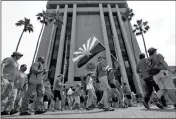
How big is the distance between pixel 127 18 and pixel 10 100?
31164mm

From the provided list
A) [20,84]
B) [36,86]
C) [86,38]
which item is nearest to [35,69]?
[36,86]

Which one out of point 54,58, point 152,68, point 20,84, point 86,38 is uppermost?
point 86,38

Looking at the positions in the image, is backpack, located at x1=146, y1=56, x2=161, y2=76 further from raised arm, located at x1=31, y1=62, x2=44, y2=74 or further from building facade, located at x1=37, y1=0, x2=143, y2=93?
building facade, located at x1=37, y1=0, x2=143, y2=93

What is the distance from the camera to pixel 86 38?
33.7 m

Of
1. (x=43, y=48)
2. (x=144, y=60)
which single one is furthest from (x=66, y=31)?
(x=144, y=60)

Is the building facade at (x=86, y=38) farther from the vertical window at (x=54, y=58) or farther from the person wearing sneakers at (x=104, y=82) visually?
the person wearing sneakers at (x=104, y=82)

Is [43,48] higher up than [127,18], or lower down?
lower down

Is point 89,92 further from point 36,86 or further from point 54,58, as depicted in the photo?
point 54,58

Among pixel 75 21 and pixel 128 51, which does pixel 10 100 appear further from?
pixel 75 21

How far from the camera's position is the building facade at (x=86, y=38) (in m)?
29.6

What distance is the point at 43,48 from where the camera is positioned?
110 feet

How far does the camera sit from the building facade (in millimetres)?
29578

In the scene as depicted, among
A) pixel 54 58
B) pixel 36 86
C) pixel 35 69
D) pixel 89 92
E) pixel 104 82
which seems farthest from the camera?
pixel 54 58

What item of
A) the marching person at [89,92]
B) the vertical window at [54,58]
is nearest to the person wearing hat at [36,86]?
the marching person at [89,92]
